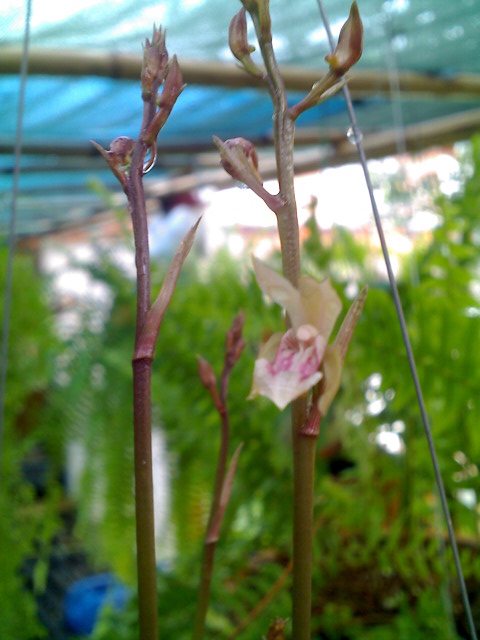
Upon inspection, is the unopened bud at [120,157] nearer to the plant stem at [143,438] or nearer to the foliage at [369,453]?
the plant stem at [143,438]

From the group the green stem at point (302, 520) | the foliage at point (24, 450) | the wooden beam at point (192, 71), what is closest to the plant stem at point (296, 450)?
the green stem at point (302, 520)

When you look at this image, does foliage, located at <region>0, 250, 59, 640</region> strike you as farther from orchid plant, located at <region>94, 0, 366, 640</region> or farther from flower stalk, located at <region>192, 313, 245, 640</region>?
orchid plant, located at <region>94, 0, 366, 640</region>

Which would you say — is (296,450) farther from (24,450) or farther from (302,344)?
(24,450)

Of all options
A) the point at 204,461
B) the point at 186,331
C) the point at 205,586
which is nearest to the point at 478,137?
the point at 186,331

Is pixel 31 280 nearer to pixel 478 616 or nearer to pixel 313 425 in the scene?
pixel 478 616

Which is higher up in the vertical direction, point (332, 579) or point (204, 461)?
point (204, 461)

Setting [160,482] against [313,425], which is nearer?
[313,425]
